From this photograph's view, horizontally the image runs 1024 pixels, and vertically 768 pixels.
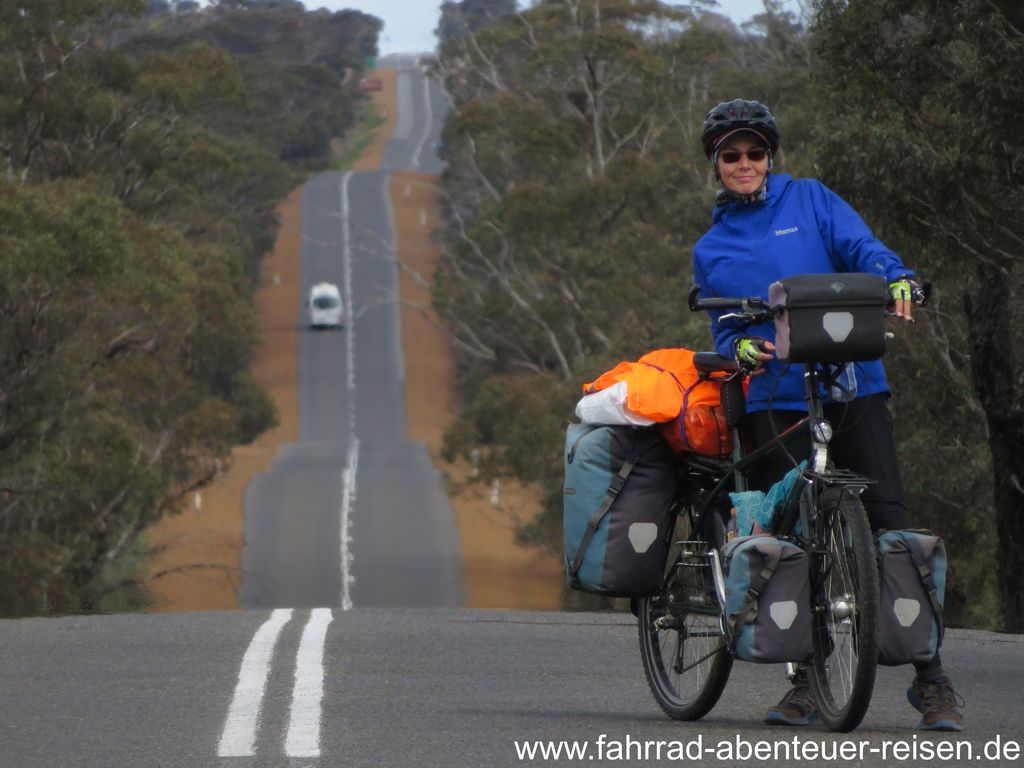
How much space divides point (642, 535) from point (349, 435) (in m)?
57.5

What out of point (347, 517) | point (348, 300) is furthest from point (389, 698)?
point (348, 300)

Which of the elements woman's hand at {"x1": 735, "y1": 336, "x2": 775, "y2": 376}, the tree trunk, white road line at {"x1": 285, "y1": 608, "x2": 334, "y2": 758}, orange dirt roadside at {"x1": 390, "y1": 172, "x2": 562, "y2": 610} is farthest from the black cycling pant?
orange dirt roadside at {"x1": 390, "y1": 172, "x2": 562, "y2": 610}

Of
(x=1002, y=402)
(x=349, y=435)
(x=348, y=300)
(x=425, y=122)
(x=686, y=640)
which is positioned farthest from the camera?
(x=425, y=122)

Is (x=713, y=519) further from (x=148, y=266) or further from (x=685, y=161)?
(x=685, y=161)

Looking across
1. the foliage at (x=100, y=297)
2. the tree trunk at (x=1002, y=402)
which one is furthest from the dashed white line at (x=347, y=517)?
the tree trunk at (x=1002, y=402)

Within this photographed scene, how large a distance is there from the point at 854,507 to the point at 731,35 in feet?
136

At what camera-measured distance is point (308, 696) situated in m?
6.20

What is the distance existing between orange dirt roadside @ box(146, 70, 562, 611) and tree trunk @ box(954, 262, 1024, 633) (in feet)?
75.1

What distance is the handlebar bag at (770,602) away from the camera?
502 cm

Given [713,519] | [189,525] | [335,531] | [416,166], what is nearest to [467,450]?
[335,531]

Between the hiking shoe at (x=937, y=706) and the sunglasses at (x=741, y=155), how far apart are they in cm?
162

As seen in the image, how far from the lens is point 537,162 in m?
45.8

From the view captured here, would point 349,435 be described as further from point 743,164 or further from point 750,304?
point 750,304

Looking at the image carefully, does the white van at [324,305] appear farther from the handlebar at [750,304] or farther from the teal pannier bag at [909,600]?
the teal pannier bag at [909,600]
